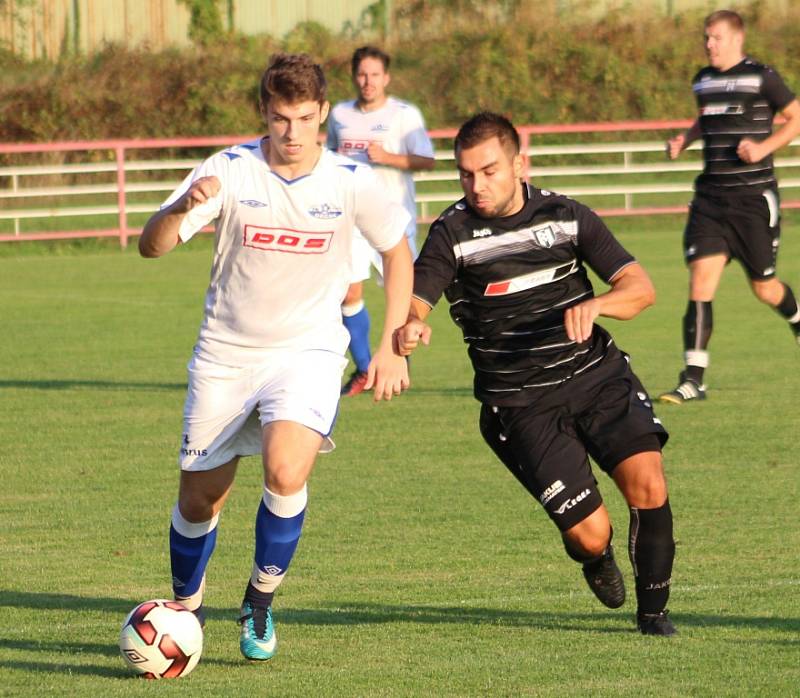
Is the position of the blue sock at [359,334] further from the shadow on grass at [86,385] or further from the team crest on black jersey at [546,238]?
the team crest on black jersey at [546,238]

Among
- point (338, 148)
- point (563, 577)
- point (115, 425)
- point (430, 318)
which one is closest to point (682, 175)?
point (430, 318)

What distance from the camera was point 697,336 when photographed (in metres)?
10.7

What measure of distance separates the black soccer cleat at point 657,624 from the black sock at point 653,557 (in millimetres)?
17

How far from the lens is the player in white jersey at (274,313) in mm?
5504

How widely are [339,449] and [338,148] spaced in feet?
9.74

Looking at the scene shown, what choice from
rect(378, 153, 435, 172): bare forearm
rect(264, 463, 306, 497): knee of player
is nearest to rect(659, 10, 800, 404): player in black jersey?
rect(378, 153, 435, 172): bare forearm

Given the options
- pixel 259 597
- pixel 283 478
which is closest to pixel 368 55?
pixel 283 478

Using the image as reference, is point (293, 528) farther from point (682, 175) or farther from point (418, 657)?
point (682, 175)

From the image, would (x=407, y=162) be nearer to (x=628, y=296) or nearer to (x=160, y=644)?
(x=628, y=296)

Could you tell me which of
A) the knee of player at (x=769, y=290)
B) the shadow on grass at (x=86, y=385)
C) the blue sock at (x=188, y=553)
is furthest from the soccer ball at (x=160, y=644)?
the shadow on grass at (x=86, y=385)

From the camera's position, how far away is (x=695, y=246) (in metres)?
10.7

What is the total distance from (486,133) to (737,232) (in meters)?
5.36

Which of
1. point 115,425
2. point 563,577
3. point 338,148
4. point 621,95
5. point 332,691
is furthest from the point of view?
point 621,95

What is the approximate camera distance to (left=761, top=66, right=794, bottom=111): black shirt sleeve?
35.6 ft
